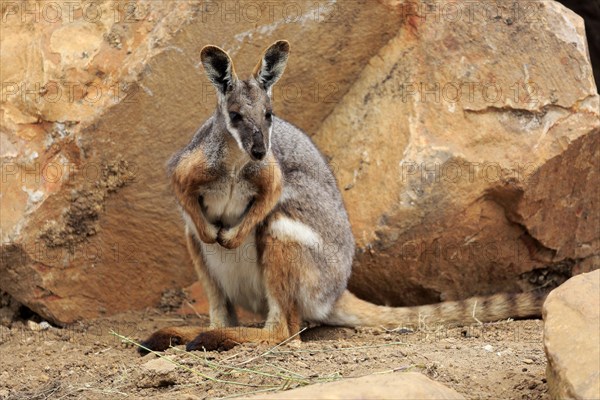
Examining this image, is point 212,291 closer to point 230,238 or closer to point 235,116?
point 230,238

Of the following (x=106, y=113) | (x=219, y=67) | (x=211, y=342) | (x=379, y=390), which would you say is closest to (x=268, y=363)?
(x=211, y=342)

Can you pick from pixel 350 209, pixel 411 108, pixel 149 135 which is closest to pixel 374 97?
pixel 411 108

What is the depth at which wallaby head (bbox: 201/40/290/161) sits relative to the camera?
6.14 metres

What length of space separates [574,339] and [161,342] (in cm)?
A: 314

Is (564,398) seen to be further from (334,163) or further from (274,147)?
(334,163)

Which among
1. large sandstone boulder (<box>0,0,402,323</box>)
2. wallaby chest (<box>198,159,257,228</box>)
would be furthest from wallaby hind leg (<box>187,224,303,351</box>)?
large sandstone boulder (<box>0,0,402,323</box>)

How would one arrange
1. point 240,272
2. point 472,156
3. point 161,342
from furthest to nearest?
1. point 472,156
2. point 240,272
3. point 161,342

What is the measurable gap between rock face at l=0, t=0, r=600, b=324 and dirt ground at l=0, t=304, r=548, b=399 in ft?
2.60

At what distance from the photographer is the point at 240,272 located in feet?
22.8

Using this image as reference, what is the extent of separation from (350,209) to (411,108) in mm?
989

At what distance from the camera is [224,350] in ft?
20.8

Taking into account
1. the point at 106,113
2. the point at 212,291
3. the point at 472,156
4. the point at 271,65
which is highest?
the point at 271,65

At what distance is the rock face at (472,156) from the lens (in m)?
7.47

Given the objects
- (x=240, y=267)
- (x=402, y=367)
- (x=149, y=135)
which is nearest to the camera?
(x=402, y=367)
